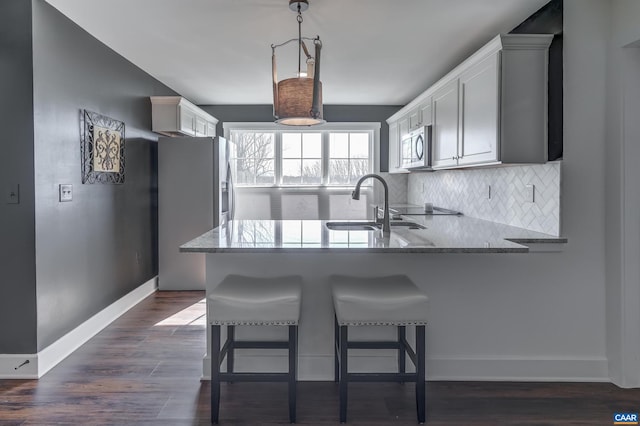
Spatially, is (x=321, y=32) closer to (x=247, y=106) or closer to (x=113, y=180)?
(x=113, y=180)

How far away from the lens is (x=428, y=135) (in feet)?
12.7

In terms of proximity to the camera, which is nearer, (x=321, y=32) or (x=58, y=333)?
(x=58, y=333)

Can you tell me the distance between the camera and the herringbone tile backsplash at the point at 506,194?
8.43ft

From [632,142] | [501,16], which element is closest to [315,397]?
[632,142]

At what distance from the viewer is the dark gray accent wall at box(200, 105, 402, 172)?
6.08 m

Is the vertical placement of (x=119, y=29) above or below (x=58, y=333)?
above

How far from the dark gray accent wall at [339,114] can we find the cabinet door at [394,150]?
30 centimetres

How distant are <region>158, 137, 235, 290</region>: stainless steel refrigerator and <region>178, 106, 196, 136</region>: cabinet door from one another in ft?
0.61

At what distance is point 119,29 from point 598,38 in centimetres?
315

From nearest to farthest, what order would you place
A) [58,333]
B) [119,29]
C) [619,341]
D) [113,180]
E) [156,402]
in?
1. [156,402]
2. [619,341]
3. [58,333]
4. [119,29]
5. [113,180]

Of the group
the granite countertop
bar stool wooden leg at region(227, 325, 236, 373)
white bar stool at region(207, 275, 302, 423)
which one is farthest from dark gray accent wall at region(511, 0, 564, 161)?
bar stool wooden leg at region(227, 325, 236, 373)

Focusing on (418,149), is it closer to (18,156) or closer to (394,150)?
(394,150)

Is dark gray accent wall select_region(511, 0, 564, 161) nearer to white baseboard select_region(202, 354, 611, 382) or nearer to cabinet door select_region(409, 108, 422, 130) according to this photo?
white baseboard select_region(202, 354, 611, 382)

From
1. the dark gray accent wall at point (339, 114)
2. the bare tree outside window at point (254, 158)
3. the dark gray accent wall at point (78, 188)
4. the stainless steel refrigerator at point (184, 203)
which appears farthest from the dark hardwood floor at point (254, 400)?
the dark gray accent wall at point (339, 114)
